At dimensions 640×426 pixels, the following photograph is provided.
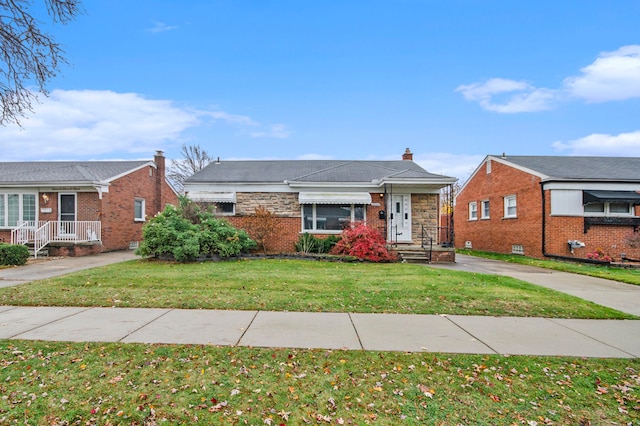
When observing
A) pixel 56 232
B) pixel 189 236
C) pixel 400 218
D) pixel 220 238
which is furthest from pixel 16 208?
pixel 400 218

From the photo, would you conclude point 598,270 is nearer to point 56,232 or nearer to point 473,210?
point 473,210

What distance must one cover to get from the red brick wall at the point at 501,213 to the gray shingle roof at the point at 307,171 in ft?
16.5

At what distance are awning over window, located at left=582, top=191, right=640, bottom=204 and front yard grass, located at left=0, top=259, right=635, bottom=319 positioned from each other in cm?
908

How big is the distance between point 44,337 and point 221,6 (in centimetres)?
1113

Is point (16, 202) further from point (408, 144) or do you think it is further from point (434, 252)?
point (408, 144)

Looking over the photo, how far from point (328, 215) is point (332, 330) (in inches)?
430

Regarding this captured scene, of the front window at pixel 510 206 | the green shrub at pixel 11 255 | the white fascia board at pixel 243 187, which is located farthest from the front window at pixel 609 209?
the green shrub at pixel 11 255

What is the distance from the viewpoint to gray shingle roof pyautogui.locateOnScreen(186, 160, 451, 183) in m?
15.5

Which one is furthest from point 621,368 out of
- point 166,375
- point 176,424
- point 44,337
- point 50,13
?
point 50,13

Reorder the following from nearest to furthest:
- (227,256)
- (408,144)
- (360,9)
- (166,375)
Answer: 1. (166,375)
2. (360,9)
3. (227,256)
4. (408,144)

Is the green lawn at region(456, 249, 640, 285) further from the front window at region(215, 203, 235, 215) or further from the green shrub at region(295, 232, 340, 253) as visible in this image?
the front window at region(215, 203, 235, 215)

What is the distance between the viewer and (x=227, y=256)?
1261 centimetres

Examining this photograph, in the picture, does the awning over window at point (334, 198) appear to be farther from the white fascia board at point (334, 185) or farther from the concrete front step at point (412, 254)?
the concrete front step at point (412, 254)

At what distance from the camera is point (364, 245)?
12562mm
